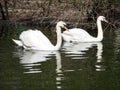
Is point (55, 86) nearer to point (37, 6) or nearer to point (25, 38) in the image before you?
point (25, 38)

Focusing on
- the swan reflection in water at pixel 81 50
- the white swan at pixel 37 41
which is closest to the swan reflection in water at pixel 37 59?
the white swan at pixel 37 41

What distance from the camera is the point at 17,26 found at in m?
27.7

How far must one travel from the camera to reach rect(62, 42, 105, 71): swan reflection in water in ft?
51.4

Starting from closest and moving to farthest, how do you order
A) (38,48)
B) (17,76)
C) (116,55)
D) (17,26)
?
(17,76), (116,55), (38,48), (17,26)

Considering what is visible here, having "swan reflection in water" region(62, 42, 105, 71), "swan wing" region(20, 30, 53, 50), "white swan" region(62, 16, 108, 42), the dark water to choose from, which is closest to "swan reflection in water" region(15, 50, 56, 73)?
the dark water

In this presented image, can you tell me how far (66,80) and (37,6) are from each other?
57.2 ft

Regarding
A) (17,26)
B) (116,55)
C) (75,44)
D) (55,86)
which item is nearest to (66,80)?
(55,86)

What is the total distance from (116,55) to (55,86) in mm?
5245

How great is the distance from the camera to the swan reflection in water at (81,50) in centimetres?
1566

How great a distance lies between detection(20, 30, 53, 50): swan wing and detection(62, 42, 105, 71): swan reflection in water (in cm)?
70

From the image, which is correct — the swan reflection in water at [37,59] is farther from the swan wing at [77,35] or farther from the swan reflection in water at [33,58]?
the swan wing at [77,35]

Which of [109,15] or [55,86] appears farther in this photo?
[109,15]

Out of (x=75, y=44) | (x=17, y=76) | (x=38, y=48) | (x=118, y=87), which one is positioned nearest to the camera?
(x=118, y=87)

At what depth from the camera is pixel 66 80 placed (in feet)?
42.2
